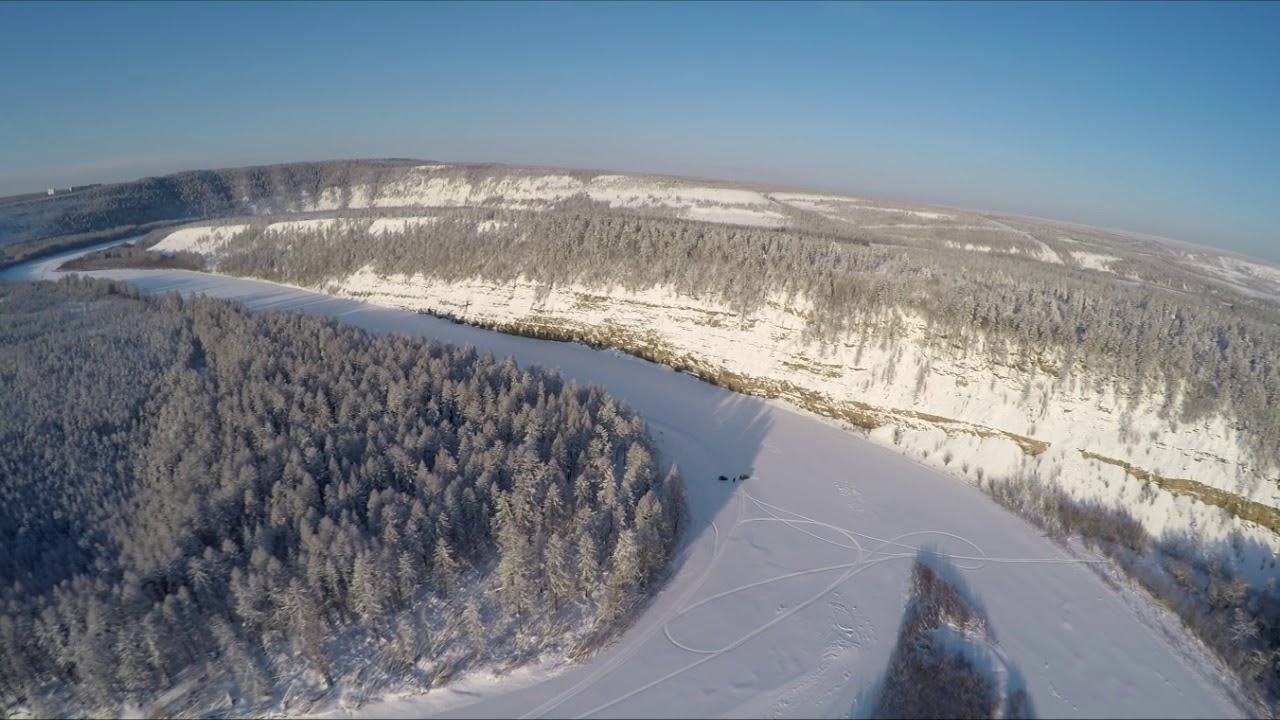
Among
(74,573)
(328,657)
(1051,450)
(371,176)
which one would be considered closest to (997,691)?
(1051,450)

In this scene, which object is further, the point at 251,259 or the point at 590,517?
the point at 251,259

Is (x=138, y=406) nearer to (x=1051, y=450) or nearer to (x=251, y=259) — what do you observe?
(x=1051, y=450)

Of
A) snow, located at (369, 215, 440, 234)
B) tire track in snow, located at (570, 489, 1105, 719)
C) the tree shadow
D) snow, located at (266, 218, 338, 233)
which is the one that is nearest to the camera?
the tree shadow

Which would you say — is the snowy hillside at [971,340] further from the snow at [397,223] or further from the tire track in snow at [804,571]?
the tire track in snow at [804,571]

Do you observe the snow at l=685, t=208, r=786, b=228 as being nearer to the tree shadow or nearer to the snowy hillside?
the snowy hillside

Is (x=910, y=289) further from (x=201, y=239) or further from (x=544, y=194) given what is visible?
(x=201, y=239)

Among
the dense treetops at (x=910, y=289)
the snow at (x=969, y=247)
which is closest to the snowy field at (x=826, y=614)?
the dense treetops at (x=910, y=289)

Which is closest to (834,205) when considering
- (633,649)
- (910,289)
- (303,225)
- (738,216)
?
(738,216)

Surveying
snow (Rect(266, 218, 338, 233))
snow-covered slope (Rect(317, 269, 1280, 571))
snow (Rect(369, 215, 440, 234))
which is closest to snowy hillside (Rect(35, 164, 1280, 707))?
snow-covered slope (Rect(317, 269, 1280, 571))
